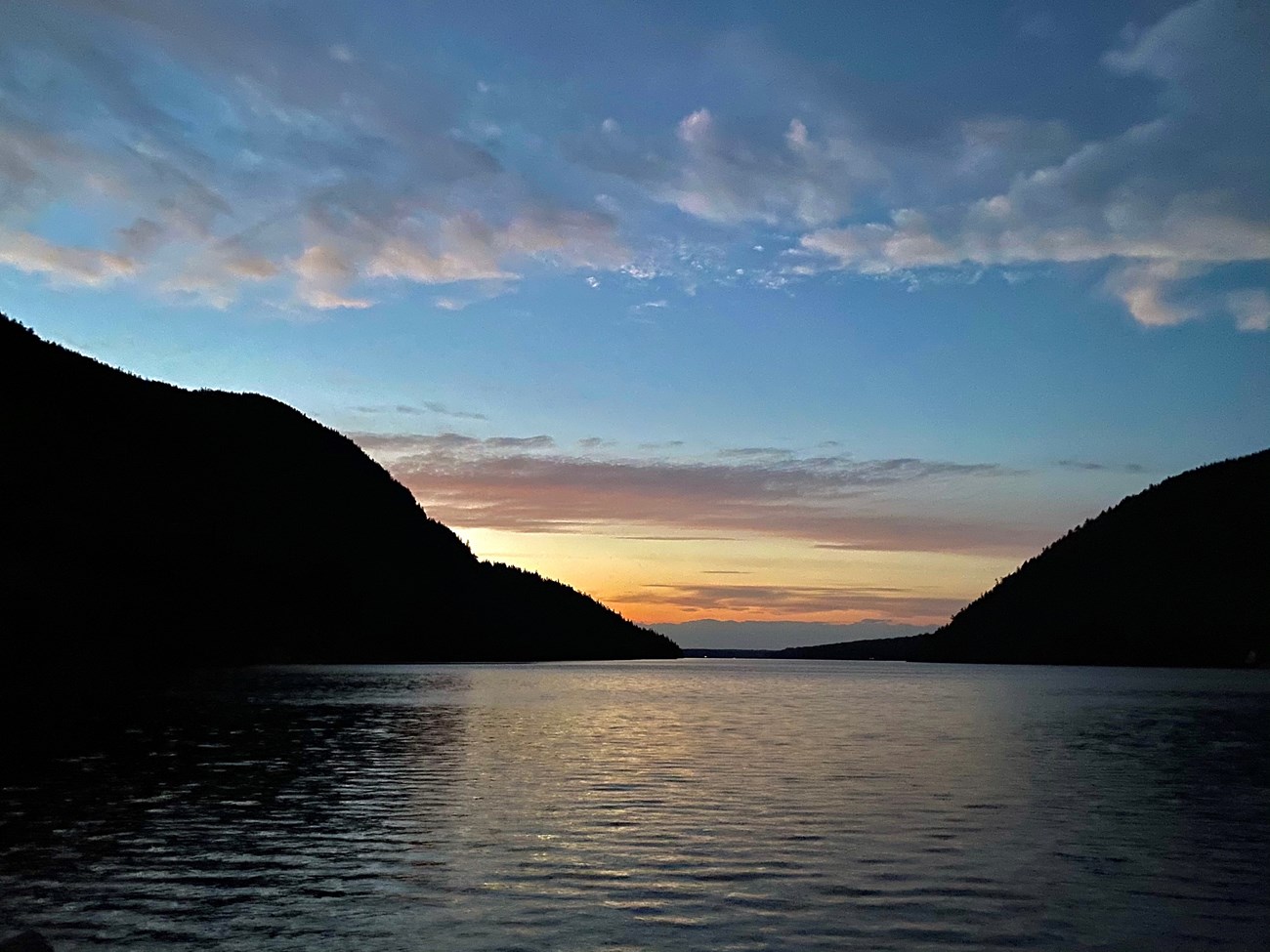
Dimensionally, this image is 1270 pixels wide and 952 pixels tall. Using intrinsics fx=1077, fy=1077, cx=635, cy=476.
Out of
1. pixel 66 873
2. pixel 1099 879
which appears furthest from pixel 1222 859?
pixel 66 873

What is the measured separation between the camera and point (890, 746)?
6444cm

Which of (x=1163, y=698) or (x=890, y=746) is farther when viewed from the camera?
(x=1163, y=698)

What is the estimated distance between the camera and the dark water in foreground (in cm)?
2216

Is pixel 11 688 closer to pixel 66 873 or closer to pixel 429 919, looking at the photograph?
pixel 66 873

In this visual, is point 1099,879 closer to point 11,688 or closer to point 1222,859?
point 1222,859

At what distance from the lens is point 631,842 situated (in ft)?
105

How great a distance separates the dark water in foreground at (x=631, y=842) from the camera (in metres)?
22.2

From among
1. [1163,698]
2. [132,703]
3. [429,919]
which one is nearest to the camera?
[429,919]

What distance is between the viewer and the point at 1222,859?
1170 inches

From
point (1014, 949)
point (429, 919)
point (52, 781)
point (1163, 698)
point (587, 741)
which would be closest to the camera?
point (1014, 949)

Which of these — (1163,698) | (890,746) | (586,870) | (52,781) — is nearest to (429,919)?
(586,870)

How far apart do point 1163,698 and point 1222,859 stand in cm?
11858

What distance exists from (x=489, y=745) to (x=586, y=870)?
1465 inches

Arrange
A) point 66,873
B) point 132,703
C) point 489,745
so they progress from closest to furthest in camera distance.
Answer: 1. point 66,873
2. point 489,745
3. point 132,703
